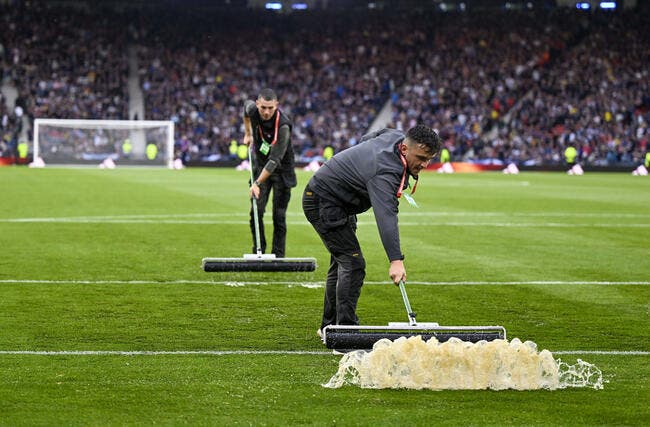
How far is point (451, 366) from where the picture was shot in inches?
305

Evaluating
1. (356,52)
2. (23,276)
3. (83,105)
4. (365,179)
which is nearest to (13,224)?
(23,276)

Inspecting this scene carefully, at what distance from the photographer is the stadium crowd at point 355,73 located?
5988 centimetres

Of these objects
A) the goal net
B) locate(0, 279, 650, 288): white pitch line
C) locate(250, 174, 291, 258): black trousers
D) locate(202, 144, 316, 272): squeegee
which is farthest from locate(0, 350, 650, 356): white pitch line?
the goal net

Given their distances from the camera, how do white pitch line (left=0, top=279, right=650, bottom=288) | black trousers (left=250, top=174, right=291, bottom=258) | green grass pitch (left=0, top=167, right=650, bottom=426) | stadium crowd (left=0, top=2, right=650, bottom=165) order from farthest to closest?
stadium crowd (left=0, top=2, right=650, bottom=165) < black trousers (left=250, top=174, right=291, bottom=258) < white pitch line (left=0, top=279, right=650, bottom=288) < green grass pitch (left=0, top=167, right=650, bottom=426)

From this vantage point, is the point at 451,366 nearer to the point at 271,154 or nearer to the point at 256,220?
the point at 271,154

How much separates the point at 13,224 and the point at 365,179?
14.4 meters

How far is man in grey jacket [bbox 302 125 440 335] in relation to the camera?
27.1ft

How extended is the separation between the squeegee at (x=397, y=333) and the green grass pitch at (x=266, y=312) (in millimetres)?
206

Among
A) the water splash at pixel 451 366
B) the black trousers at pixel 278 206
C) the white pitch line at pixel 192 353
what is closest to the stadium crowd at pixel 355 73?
the black trousers at pixel 278 206

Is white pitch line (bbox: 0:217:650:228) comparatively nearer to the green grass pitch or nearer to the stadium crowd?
the green grass pitch

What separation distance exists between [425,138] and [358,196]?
1.15m

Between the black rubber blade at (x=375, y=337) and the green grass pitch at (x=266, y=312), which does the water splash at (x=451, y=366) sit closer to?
the green grass pitch at (x=266, y=312)

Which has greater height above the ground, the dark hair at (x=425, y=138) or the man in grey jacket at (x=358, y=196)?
the dark hair at (x=425, y=138)

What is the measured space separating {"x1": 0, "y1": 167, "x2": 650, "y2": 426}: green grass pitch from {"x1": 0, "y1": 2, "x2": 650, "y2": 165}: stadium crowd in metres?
34.7
